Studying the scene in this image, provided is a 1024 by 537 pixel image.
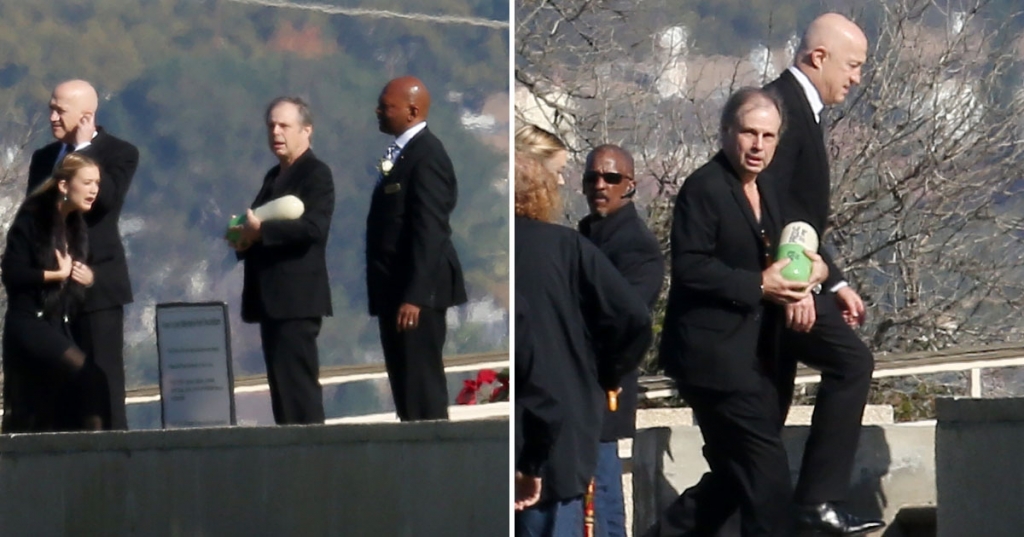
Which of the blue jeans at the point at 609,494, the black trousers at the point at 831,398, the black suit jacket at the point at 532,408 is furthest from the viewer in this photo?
the blue jeans at the point at 609,494

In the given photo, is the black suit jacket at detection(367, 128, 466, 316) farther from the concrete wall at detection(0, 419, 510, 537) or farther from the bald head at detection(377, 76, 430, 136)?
the concrete wall at detection(0, 419, 510, 537)

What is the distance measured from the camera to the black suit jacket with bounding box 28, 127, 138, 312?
3.76 meters

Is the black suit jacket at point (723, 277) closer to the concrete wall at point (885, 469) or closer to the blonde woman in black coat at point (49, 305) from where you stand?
the concrete wall at point (885, 469)

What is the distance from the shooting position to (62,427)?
378cm

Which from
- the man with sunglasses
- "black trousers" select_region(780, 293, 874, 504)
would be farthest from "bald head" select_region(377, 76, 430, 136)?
"black trousers" select_region(780, 293, 874, 504)

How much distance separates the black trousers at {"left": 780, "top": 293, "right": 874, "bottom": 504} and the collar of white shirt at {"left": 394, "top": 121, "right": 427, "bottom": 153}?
795 millimetres

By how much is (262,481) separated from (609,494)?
0.81 m

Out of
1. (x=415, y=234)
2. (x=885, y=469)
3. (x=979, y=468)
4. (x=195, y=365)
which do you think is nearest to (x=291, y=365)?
(x=195, y=365)

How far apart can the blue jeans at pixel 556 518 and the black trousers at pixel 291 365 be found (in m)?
0.58

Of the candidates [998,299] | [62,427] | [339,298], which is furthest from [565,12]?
[62,427]

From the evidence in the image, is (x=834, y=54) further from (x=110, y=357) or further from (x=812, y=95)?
(x=110, y=357)

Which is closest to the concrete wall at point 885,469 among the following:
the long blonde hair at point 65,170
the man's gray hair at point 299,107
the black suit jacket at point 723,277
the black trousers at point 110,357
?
the black suit jacket at point 723,277

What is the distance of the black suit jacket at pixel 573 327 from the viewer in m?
3.90

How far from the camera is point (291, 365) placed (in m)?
3.63
